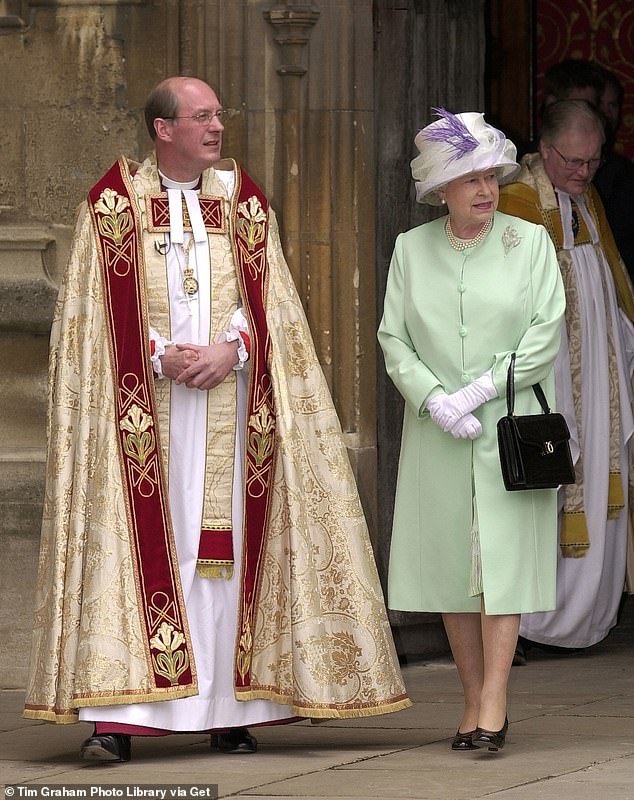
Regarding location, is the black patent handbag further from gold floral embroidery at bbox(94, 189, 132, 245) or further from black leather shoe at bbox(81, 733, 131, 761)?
black leather shoe at bbox(81, 733, 131, 761)

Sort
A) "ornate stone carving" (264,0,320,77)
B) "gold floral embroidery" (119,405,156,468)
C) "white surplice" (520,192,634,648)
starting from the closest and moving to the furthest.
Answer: "gold floral embroidery" (119,405,156,468), "ornate stone carving" (264,0,320,77), "white surplice" (520,192,634,648)

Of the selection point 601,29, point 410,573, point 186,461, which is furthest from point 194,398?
point 601,29

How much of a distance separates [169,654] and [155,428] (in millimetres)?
652

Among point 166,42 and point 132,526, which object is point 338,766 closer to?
point 132,526

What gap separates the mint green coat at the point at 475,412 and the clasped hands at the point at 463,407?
0.13ft

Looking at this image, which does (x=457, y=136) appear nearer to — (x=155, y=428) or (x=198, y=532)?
(x=155, y=428)

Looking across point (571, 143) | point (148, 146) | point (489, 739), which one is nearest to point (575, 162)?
point (571, 143)

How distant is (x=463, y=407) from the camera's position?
6.82 metres

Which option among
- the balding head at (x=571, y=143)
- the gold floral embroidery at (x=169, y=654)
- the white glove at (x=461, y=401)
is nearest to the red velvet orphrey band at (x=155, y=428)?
the gold floral embroidery at (x=169, y=654)

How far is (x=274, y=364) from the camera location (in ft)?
23.2

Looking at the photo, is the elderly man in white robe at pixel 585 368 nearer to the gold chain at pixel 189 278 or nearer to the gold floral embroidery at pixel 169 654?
the gold chain at pixel 189 278

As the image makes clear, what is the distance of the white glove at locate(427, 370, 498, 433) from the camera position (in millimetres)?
6820

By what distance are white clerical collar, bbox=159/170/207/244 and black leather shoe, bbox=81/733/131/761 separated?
1441 mm

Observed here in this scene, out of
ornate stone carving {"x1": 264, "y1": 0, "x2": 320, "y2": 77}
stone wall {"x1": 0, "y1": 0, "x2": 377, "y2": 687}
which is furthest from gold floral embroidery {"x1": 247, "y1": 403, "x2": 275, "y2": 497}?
ornate stone carving {"x1": 264, "y1": 0, "x2": 320, "y2": 77}
